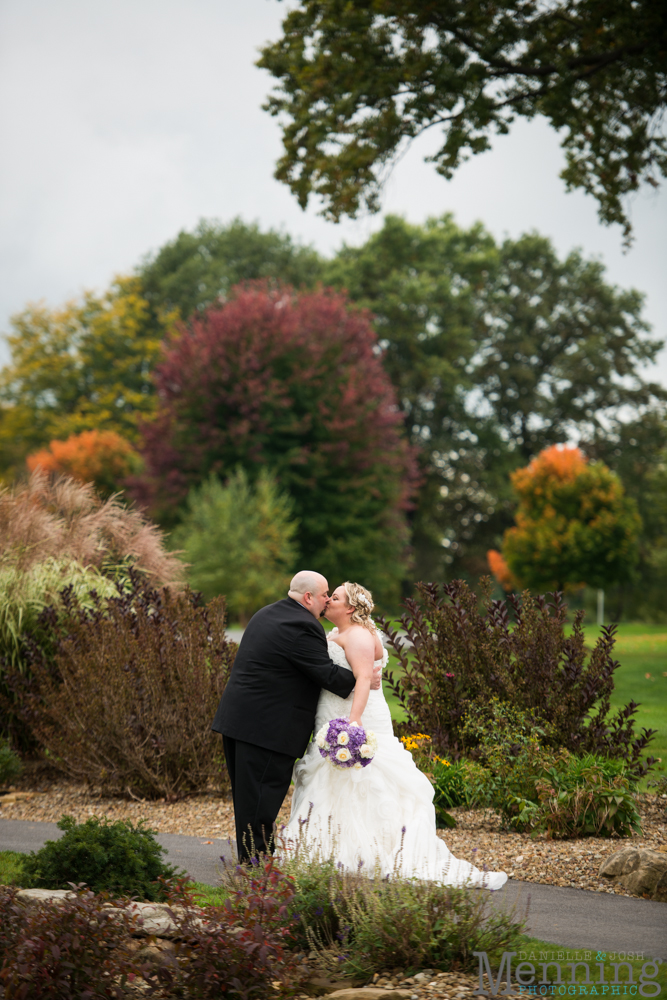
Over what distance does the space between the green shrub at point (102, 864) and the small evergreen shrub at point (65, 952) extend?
85 centimetres

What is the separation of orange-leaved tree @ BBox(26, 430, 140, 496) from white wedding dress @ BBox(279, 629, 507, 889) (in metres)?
31.2

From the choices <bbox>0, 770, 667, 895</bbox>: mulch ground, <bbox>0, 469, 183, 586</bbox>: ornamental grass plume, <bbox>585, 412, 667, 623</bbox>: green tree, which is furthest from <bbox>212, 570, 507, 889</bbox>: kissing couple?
<bbox>585, 412, 667, 623</bbox>: green tree

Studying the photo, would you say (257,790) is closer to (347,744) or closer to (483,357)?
(347,744)

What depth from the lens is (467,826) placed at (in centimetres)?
615

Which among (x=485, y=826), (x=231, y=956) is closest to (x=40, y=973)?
(x=231, y=956)

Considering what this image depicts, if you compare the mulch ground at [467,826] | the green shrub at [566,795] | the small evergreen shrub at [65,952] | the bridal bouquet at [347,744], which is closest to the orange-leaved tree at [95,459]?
the mulch ground at [467,826]

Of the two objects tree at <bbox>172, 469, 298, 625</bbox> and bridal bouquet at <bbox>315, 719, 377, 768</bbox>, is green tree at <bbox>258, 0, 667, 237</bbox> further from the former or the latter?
tree at <bbox>172, 469, 298, 625</bbox>

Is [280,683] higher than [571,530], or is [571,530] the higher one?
[571,530]

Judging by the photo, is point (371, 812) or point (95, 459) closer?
point (371, 812)

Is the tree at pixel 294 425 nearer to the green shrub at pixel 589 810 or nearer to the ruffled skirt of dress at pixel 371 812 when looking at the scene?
the green shrub at pixel 589 810

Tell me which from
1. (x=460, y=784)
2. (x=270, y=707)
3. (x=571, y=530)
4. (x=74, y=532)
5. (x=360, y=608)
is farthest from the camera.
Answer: (x=571, y=530)

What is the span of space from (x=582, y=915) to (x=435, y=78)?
34.4 feet

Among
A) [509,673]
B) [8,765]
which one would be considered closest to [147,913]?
[509,673]

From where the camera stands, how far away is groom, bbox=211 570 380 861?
193 inches
